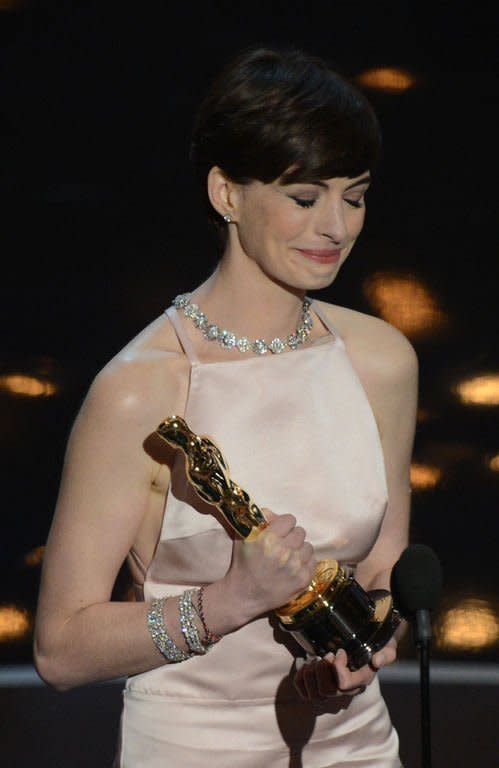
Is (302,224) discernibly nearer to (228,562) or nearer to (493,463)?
(228,562)

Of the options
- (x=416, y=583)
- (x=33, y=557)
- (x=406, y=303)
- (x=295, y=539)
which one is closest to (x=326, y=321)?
(x=295, y=539)

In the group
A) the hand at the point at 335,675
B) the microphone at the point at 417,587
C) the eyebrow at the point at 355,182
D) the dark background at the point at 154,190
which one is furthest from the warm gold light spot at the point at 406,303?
the microphone at the point at 417,587

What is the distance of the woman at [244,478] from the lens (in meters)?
1.43

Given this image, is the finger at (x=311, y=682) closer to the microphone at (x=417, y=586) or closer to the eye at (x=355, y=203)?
the microphone at (x=417, y=586)

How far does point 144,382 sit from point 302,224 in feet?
0.82

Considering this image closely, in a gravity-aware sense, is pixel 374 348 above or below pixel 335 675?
above

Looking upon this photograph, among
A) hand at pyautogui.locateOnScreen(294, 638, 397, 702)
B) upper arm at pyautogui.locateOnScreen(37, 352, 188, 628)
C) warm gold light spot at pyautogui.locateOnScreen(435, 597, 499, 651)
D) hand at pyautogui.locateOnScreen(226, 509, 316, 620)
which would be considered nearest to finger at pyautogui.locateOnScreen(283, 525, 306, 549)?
hand at pyautogui.locateOnScreen(226, 509, 316, 620)

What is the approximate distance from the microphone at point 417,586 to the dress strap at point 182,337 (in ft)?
1.53

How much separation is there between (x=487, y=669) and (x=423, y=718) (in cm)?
140

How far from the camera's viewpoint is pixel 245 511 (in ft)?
4.39

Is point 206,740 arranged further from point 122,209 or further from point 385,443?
point 122,209

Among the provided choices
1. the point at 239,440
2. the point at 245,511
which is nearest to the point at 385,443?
the point at 239,440

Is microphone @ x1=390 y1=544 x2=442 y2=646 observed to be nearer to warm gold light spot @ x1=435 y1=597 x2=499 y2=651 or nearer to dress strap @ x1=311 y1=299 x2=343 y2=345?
dress strap @ x1=311 y1=299 x2=343 y2=345

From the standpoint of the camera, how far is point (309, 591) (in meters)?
1.35
